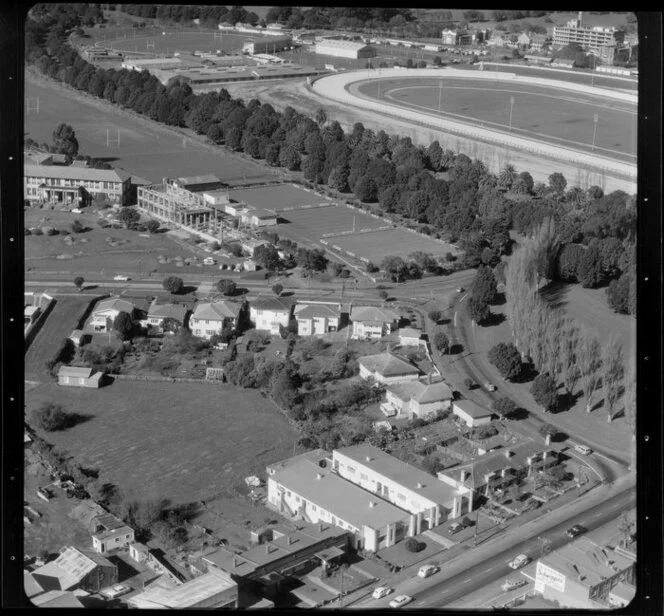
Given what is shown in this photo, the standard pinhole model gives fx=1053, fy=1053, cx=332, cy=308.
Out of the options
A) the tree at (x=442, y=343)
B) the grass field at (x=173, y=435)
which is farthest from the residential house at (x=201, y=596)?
the tree at (x=442, y=343)

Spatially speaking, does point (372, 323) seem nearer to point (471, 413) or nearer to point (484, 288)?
point (484, 288)

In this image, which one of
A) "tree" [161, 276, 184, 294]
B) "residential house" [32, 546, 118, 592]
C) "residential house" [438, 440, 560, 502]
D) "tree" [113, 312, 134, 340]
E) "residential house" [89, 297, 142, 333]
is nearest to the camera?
"residential house" [32, 546, 118, 592]

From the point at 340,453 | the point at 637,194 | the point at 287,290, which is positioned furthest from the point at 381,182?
the point at 637,194

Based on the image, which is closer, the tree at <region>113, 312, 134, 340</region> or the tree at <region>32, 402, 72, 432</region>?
the tree at <region>32, 402, 72, 432</region>

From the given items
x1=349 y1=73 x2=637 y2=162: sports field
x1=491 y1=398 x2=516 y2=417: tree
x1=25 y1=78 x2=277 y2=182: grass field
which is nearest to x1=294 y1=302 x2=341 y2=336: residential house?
x1=491 y1=398 x2=516 y2=417: tree

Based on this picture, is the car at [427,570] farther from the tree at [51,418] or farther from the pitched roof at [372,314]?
the pitched roof at [372,314]

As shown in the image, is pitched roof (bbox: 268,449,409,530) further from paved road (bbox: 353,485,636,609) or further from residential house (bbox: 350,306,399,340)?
residential house (bbox: 350,306,399,340)

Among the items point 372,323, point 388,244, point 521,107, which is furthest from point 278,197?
point 521,107

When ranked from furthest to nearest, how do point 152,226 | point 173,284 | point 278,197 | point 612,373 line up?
point 278,197 < point 152,226 < point 173,284 < point 612,373
